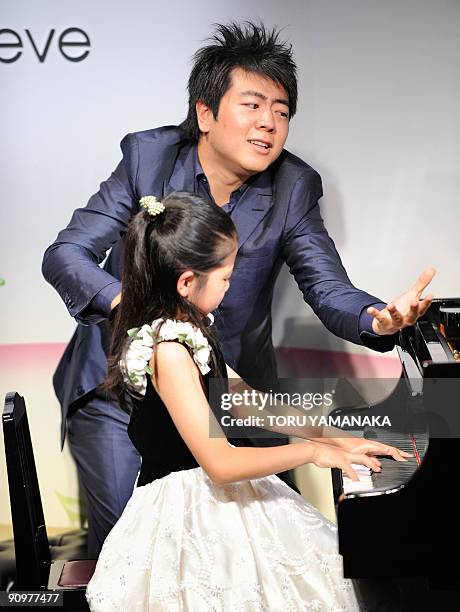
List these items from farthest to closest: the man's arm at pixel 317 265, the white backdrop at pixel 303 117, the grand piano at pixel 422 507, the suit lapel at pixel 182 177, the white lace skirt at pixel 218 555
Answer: the white backdrop at pixel 303 117, the suit lapel at pixel 182 177, the man's arm at pixel 317 265, the white lace skirt at pixel 218 555, the grand piano at pixel 422 507

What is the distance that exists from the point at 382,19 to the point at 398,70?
0.65 feet

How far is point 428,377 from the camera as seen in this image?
2248 millimetres

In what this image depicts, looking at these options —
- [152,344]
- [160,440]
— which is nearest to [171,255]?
[152,344]

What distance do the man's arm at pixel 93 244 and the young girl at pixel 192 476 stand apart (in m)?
0.61

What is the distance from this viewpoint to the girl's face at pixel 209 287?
2.54 metres

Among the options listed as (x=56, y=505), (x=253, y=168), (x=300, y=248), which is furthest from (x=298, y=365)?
(x=56, y=505)

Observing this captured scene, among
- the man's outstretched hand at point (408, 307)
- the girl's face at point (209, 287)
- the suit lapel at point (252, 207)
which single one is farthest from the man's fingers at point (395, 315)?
the suit lapel at point (252, 207)

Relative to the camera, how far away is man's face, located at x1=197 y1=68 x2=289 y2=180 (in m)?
3.36

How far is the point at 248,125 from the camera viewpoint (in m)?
3.38

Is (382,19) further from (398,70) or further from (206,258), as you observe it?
(206,258)

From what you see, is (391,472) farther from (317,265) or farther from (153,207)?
(317,265)

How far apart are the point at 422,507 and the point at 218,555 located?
52 cm

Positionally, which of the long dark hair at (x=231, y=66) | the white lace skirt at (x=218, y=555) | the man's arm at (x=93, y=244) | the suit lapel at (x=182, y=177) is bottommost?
the white lace skirt at (x=218, y=555)

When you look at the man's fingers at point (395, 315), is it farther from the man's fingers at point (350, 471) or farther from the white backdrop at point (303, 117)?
the white backdrop at point (303, 117)
